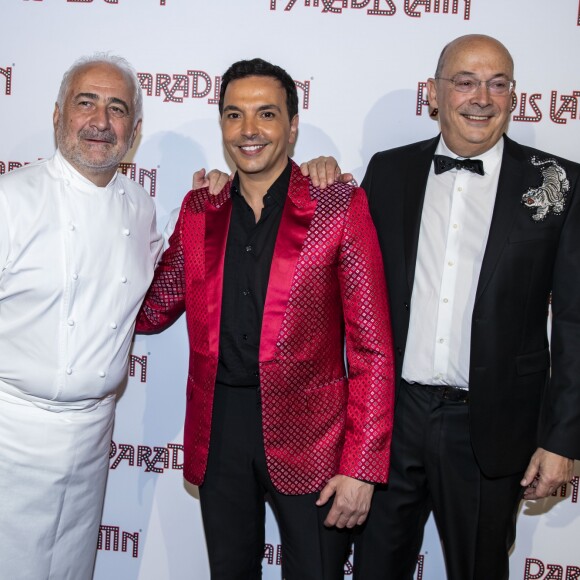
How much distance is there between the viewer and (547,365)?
7.10 ft

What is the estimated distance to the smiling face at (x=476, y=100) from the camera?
83.5 inches

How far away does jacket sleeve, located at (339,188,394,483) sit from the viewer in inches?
79.0

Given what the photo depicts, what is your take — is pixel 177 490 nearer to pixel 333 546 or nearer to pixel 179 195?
pixel 333 546

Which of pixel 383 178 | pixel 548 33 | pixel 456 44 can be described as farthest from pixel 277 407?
pixel 548 33

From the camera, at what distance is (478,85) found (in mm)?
2137

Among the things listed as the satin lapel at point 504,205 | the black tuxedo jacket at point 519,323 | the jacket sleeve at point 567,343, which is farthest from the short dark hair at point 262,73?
the jacket sleeve at point 567,343

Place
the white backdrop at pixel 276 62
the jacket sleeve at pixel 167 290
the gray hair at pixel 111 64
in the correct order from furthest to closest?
the white backdrop at pixel 276 62
the jacket sleeve at pixel 167 290
the gray hair at pixel 111 64

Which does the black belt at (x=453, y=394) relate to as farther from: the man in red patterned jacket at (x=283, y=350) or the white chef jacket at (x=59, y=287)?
the white chef jacket at (x=59, y=287)

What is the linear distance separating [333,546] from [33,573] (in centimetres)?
92

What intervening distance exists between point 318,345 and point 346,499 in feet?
1.44

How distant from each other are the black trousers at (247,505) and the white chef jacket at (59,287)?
0.41 meters

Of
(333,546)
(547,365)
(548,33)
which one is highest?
(548,33)

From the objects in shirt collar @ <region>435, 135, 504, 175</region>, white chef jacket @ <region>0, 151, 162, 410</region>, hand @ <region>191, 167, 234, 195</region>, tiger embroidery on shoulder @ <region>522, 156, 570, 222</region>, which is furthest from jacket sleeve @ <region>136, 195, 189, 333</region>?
tiger embroidery on shoulder @ <region>522, 156, 570, 222</region>

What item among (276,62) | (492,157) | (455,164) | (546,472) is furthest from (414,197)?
(546,472)
